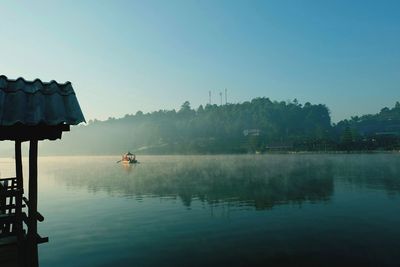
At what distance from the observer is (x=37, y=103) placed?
9242 mm

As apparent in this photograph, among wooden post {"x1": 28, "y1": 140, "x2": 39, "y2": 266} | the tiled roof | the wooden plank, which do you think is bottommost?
the wooden plank

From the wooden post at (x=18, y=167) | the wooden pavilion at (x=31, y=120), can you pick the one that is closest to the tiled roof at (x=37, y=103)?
the wooden pavilion at (x=31, y=120)

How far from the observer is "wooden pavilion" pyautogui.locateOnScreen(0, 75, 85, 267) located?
Result: 29.1 feet

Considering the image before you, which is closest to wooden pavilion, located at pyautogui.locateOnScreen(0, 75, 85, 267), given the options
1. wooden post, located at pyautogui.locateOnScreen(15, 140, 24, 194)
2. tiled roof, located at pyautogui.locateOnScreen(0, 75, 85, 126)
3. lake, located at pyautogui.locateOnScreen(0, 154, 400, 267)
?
tiled roof, located at pyautogui.locateOnScreen(0, 75, 85, 126)

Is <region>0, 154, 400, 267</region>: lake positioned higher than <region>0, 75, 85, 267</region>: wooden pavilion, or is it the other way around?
<region>0, 75, 85, 267</region>: wooden pavilion

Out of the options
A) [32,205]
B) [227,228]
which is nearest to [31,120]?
[32,205]

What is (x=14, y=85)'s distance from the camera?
372 inches

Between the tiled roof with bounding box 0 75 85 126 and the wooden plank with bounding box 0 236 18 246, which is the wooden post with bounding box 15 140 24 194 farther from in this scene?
the tiled roof with bounding box 0 75 85 126

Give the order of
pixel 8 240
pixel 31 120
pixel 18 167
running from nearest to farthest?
pixel 31 120 → pixel 8 240 → pixel 18 167

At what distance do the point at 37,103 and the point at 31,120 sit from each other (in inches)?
27.8

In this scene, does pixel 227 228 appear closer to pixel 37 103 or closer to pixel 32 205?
pixel 32 205

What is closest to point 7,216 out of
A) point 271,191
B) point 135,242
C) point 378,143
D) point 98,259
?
point 98,259

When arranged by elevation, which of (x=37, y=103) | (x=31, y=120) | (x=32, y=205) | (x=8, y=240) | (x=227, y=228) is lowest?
(x=227, y=228)

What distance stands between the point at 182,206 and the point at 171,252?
17.5 m
